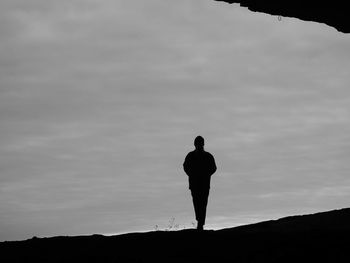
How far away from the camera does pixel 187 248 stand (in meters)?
9.77

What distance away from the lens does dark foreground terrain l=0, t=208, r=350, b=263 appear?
30.1 feet

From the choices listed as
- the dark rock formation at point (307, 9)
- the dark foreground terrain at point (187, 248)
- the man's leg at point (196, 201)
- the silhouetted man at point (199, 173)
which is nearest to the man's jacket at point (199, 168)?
the silhouetted man at point (199, 173)

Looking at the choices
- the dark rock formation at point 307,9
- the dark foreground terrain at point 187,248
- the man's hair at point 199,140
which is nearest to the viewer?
the dark foreground terrain at point 187,248

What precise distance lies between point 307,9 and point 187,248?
30.9 feet

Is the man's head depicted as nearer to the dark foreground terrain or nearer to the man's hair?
the man's hair

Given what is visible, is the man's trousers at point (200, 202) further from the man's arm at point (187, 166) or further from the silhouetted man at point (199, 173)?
the man's arm at point (187, 166)

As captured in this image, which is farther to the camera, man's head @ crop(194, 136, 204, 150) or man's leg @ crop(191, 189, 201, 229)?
man's leg @ crop(191, 189, 201, 229)

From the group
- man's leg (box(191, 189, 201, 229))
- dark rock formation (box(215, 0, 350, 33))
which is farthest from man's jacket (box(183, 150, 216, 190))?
dark rock formation (box(215, 0, 350, 33))

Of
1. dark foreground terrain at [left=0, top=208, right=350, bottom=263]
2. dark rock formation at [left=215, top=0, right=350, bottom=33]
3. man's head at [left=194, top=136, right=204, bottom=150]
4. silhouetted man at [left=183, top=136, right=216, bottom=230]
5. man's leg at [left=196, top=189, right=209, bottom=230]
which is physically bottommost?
dark foreground terrain at [left=0, top=208, right=350, bottom=263]

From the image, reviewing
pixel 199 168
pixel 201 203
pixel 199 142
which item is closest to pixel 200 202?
pixel 201 203

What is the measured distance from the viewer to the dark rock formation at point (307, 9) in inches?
643

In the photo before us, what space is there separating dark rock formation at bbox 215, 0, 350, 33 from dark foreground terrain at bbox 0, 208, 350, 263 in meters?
7.56

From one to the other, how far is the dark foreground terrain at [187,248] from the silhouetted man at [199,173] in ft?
5.29

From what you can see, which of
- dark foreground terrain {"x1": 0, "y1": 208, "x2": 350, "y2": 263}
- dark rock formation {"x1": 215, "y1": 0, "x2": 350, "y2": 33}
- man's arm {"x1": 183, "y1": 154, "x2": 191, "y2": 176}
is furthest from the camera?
dark rock formation {"x1": 215, "y1": 0, "x2": 350, "y2": 33}
